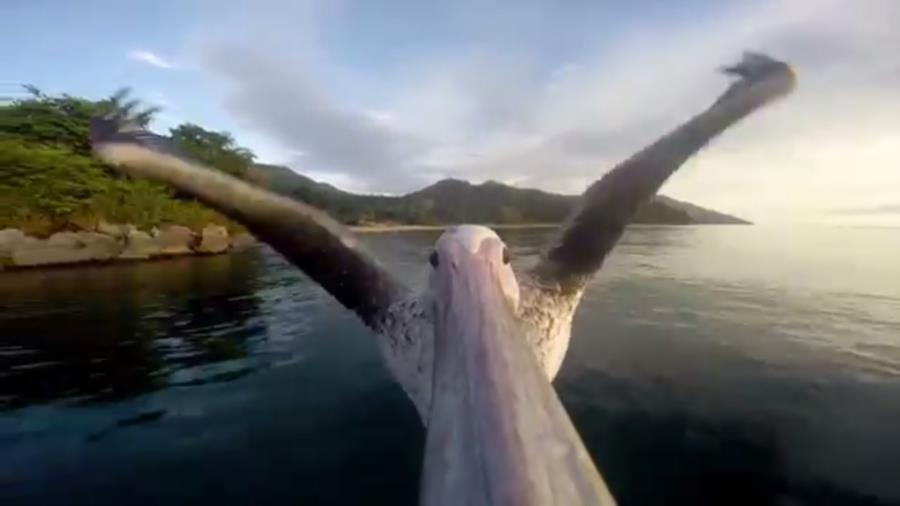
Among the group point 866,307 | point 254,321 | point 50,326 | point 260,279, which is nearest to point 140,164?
point 254,321

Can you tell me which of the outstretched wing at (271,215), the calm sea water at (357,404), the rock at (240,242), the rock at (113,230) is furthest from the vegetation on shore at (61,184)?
the outstretched wing at (271,215)

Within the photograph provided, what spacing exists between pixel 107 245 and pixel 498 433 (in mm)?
42928

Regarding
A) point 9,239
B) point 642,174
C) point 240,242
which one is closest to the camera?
point 642,174

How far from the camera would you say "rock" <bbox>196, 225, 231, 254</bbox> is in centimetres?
4519

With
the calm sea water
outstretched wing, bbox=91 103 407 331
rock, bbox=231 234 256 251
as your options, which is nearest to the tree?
rock, bbox=231 234 256 251

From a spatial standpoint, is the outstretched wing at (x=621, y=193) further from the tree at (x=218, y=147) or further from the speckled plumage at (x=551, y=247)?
the tree at (x=218, y=147)

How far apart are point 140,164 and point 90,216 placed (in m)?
40.4

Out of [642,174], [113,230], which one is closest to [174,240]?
[113,230]

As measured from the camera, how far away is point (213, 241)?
4625 centimetres

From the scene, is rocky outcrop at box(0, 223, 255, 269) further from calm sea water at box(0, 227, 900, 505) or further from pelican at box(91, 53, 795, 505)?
pelican at box(91, 53, 795, 505)

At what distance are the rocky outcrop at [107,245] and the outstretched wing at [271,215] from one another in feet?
114

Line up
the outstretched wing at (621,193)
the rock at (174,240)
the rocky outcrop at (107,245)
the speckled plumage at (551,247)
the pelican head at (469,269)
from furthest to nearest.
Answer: the rock at (174,240)
the rocky outcrop at (107,245)
the outstretched wing at (621,193)
the speckled plumage at (551,247)
the pelican head at (469,269)

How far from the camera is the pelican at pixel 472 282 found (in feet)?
4.80

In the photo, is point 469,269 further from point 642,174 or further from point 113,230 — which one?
point 113,230
